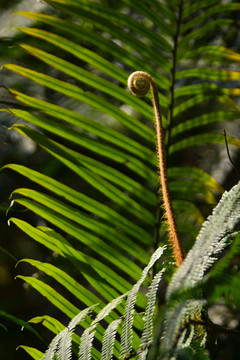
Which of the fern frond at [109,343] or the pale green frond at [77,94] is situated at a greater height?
the pale green frond at [77,94]

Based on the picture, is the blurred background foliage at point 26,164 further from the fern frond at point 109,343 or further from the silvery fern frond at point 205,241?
the silvery fern frond at point 205,241

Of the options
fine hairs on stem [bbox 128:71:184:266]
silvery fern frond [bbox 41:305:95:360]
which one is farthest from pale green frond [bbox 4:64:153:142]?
silvery fern frond [bbox 41:305:95:360]

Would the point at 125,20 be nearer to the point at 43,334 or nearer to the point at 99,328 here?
the point at 99,328

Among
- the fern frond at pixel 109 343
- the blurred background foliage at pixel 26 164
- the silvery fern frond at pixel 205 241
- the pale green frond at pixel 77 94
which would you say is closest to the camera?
the silvery fern frond at pixel 205 241

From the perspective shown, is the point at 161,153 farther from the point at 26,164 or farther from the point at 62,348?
the point at 26,164

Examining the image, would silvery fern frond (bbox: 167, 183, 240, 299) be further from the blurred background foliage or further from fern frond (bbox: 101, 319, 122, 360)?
the blurred background foliage

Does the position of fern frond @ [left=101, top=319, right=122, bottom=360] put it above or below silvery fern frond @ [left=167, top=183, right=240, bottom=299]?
below

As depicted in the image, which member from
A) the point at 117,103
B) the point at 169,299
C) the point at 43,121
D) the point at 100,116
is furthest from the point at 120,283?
the point at 117,103

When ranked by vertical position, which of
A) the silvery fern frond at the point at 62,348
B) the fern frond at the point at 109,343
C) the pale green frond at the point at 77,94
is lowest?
the silvery fern frond at the point at 62,348

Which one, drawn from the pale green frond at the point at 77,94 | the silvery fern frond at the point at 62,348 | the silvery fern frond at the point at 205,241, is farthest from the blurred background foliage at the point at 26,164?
the silvery fern frond at the point at 205,241

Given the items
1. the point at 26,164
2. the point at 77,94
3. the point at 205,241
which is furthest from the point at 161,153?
the point at 26,164
